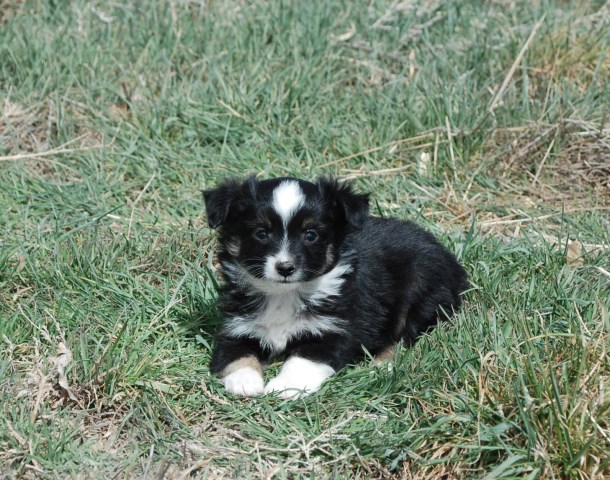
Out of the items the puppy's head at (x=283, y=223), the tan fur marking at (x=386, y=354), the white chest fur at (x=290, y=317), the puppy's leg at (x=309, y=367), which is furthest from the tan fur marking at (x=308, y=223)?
the tan fur marking at (x=386, y=354)

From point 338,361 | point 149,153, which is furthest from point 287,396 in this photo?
point 149,153

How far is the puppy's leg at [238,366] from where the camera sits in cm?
441

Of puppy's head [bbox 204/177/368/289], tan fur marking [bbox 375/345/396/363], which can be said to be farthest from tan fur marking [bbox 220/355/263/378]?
tan fur marking [bbox 375/345/396/363]

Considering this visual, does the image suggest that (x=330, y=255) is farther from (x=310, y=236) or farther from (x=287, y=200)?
(x=287, y=200)

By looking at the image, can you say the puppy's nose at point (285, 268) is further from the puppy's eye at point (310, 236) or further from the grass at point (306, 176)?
the grass at point (306, 176)

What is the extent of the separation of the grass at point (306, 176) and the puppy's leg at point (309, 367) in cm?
7

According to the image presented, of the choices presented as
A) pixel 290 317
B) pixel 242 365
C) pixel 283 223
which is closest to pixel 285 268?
pixel 283 223

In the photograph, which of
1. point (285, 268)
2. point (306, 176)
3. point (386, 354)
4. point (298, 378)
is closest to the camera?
point (285, 268)

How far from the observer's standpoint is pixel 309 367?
4.50m

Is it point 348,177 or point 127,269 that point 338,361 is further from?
point 348,177

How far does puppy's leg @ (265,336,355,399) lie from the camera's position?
4.40 meters

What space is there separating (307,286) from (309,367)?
41cm

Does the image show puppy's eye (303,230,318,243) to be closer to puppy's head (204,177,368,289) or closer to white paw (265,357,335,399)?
puppy's head (204,177,368,289)

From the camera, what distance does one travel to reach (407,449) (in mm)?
3828
